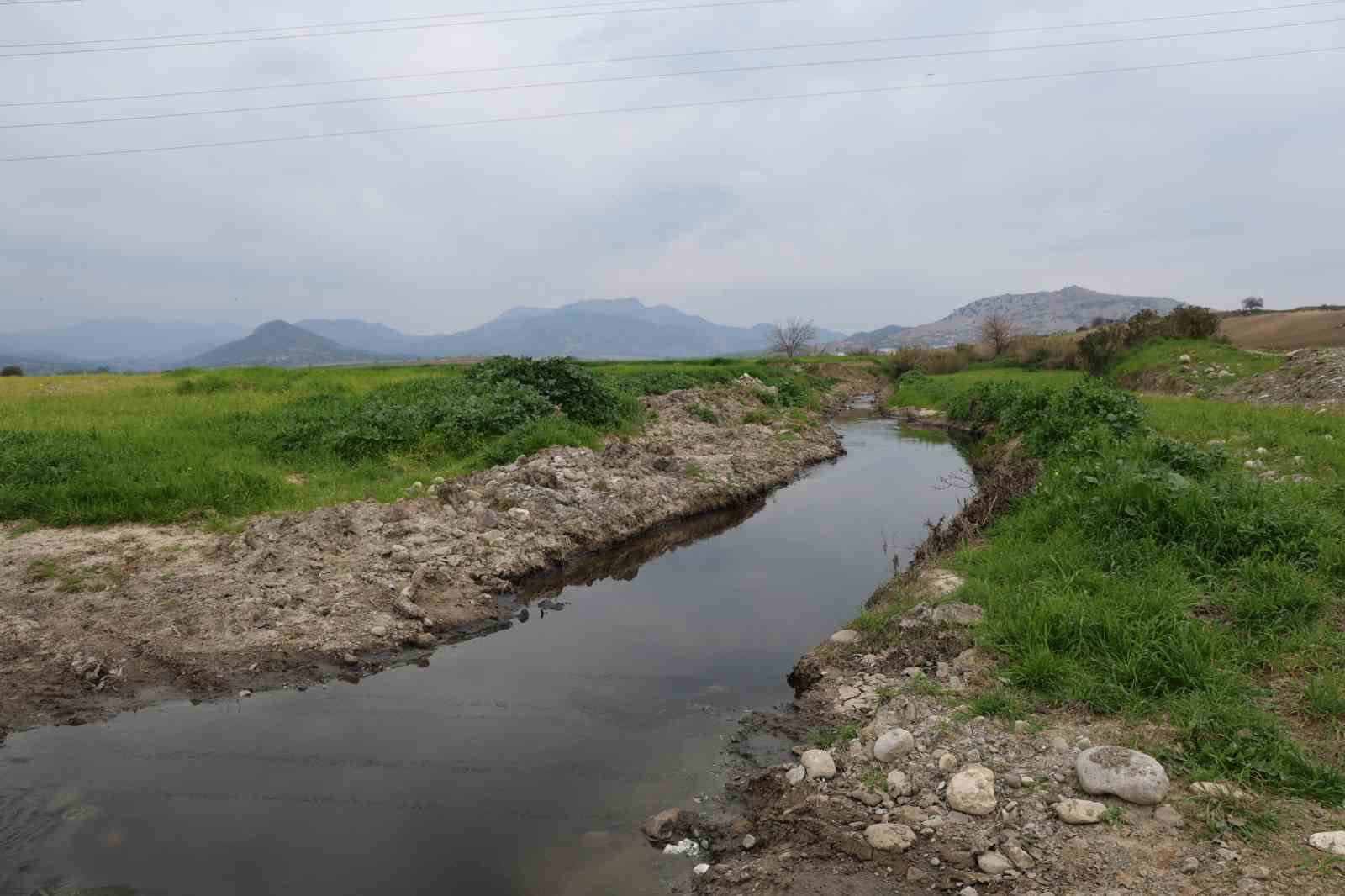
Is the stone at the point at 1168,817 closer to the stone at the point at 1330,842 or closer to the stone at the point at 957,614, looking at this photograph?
the stone at the point at 1330,842

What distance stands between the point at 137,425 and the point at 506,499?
9252 mm

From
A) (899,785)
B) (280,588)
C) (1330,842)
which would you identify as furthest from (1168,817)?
(280,588)

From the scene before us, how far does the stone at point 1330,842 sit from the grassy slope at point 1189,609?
1.61 ft

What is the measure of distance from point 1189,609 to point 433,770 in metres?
7.27

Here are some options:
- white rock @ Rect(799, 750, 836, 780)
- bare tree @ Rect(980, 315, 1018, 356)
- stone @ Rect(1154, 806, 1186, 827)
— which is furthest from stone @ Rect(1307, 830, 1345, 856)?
bare tree @ Rect(980, 315, 1018, 356)

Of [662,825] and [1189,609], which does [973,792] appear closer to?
[662,825]

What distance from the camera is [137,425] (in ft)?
48.8

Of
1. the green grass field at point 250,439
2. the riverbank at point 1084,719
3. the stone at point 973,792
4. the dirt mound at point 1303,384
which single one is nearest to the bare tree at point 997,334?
the dirt mound at point 1303,384

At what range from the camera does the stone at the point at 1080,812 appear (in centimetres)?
443

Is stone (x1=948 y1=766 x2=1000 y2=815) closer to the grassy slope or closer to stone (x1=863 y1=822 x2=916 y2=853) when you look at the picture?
stone (x1=863 y1=822 x2=916 y2=853)

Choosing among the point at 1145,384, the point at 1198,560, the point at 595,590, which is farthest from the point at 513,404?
the point at 1145,384

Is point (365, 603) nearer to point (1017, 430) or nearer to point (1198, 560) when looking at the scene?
point (1198, 560)

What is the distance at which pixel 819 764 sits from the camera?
555 centimetres

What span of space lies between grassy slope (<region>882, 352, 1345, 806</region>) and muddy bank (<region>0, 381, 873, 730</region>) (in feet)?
19.6
